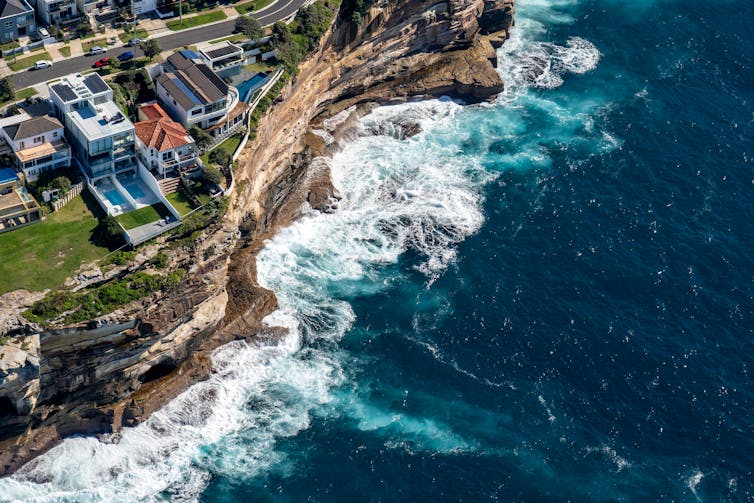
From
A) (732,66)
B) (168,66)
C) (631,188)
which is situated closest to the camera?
(168,66)

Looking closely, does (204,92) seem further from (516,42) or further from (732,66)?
(732,66)

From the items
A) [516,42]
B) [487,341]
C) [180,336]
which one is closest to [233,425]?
[180,336]

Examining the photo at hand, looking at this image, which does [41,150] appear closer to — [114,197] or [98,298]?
[114,197]

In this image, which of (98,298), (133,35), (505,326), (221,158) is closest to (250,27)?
(133,35)

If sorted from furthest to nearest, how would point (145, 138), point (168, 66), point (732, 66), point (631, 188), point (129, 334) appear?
point (732, 66) → point (631, 188) → point (168, 66) → point (145, 138) → point (129, 334)

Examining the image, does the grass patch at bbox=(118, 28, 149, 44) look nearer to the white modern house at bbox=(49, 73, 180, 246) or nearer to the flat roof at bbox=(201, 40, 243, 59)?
the flat roof at bbox=(201, 40, 243, 59)

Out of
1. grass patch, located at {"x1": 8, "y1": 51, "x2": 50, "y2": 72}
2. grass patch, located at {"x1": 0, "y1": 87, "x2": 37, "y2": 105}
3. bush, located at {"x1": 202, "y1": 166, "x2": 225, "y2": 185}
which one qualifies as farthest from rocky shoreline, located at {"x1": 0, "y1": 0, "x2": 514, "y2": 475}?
grass patch, located at {"x1": 8, "y1": 51, "x2": 50, "y2": 72}

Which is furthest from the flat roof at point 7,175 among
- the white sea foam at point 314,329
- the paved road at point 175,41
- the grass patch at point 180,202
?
the white sea foam at point 314,329
